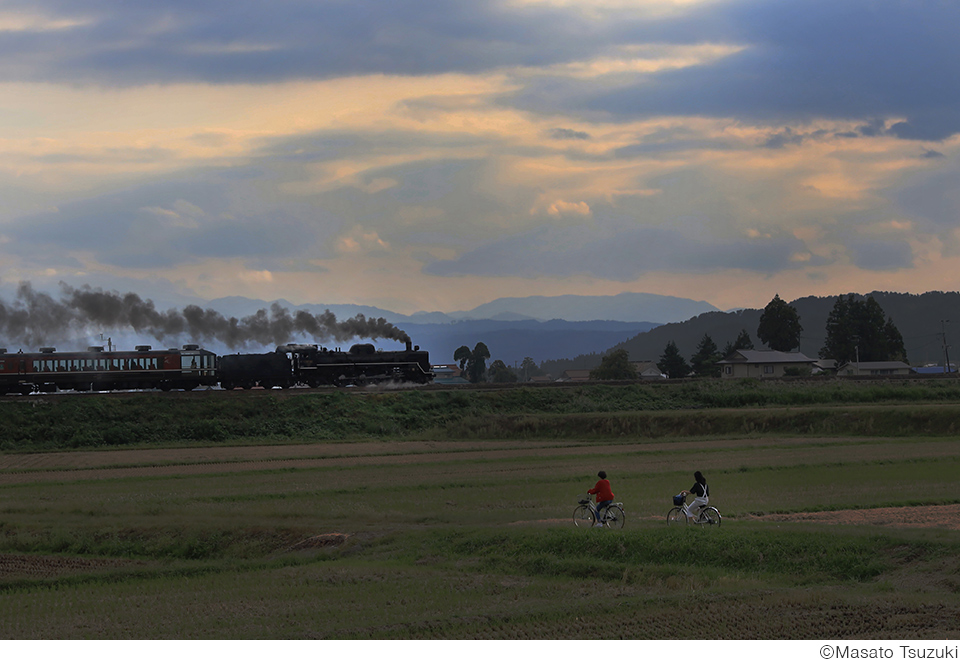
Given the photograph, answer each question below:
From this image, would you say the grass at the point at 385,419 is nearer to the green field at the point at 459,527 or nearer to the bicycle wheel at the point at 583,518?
the green field at the point at 459,527

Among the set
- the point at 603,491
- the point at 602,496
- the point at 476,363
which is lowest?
the point at 602,496

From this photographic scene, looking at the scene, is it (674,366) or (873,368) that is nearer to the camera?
(873,368)

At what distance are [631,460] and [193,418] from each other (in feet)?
93.1

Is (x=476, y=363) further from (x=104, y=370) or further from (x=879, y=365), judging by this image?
(x=104, y=370)

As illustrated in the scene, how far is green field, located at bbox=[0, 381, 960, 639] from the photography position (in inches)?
607

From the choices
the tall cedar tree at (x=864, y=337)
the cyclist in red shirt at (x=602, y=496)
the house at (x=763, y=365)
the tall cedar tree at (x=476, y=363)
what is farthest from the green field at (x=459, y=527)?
the tall cedar tree at (x=476, y=363)

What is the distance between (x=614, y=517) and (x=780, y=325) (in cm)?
12176

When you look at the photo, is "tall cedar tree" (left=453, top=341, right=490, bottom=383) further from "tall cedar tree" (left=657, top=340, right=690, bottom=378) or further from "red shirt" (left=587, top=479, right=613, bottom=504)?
"red shirt" (left=587, top=479, right=613, bottom=504)

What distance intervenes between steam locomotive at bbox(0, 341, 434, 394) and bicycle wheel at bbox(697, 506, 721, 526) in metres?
46.6

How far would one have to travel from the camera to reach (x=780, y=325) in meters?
136

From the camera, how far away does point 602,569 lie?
62.2 ft

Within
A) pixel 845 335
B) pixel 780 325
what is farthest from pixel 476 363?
pixel 845 335

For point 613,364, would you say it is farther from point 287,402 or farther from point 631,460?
point 631,460

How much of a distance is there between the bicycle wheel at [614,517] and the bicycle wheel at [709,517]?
1.98 meters
